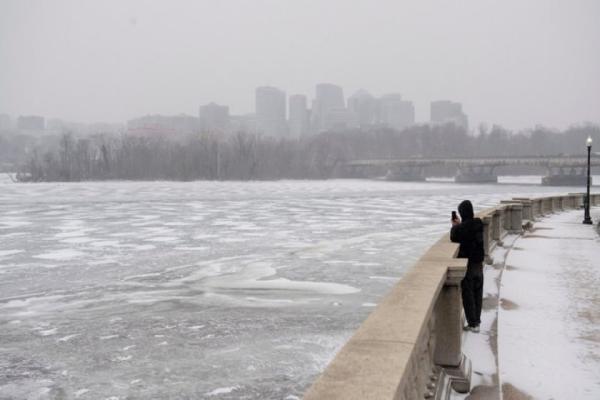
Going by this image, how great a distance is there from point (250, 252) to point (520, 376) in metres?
14.5

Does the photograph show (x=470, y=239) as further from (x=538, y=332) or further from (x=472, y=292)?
(x=538, y=332)

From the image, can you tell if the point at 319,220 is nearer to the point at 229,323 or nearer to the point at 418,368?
the point at 229,323

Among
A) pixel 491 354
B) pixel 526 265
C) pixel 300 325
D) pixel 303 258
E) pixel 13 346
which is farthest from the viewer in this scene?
pixel 303 258

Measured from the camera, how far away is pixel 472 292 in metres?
8.15

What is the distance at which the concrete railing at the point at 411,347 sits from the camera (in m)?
3.44

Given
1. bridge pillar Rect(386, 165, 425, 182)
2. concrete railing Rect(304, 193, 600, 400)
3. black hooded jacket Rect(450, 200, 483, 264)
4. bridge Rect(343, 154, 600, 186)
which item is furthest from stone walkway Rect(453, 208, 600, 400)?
bridge pillar Rect(386, 165, 425, 182)

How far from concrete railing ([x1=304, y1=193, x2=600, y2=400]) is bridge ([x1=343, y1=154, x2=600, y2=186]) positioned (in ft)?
365

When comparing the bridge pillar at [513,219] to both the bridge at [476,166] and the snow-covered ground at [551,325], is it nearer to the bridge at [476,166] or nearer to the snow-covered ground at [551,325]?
the snow-covered ground at [551,325]

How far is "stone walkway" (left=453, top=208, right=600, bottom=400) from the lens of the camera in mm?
6537

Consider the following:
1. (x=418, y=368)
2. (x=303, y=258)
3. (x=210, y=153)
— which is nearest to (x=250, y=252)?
(x=303, y=258)

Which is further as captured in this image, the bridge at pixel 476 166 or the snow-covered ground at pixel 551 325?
the bridge at pixel 476 166

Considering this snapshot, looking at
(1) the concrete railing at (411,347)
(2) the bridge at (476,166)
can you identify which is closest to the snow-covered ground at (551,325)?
(1) the concrete railing at (411,347)

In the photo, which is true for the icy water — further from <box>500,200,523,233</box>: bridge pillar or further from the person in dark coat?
<box>500,200,523,233</box>: bridge pillar

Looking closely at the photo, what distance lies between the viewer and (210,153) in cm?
12950
